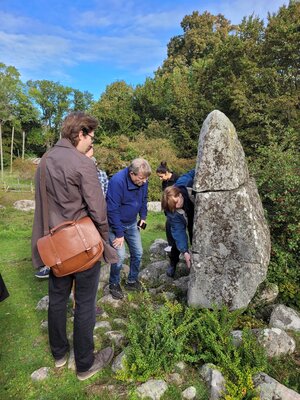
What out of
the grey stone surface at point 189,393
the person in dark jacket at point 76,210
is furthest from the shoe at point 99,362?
the grey stone surface at point 189,393

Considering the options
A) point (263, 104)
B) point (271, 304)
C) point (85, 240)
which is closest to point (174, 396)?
point (85, 240)

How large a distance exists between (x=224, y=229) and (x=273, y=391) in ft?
5.82

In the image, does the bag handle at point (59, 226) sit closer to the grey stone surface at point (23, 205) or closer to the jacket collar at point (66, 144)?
the jacket collar at point (66, 144)

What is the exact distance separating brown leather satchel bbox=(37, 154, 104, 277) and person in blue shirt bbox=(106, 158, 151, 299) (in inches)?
58.4

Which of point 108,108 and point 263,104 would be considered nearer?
point 263,104

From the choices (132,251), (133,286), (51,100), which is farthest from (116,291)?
(51,100)

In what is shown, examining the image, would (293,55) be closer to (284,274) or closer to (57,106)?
(284,274)

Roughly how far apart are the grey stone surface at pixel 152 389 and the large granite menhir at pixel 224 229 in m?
1.24

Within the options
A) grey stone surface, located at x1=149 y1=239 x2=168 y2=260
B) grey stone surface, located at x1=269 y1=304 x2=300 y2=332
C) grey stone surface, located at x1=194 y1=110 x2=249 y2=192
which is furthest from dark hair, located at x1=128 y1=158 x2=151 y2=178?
grey stone surface, located at x1=149 y1=239 x2=168 y2=260

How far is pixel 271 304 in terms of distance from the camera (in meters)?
4.36

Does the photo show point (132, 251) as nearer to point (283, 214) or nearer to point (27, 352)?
point (27, 352)

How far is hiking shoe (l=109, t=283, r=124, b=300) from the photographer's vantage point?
15.0ft

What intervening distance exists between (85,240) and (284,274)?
122 inches

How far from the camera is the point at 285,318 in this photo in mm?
3963
